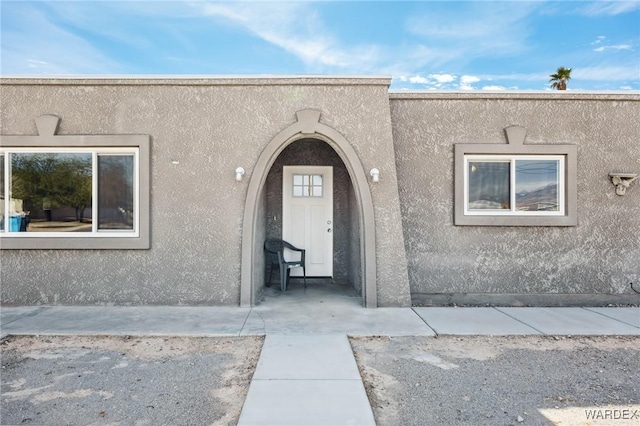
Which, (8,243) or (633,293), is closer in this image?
(8,243)

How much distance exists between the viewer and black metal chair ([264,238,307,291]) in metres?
7.43

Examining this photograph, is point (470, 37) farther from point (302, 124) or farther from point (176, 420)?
point (176, 420)

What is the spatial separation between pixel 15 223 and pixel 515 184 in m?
9.39

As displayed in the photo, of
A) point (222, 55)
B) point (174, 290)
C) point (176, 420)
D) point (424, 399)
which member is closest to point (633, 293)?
point (424, 399)

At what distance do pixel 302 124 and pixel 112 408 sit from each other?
4832 millimetres

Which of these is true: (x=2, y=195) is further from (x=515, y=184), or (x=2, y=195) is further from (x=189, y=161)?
(x=515, y=184)

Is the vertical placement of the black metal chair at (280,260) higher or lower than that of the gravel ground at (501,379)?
higher

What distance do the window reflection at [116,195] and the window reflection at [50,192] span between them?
219mm

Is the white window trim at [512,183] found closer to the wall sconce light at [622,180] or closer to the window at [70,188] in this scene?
the wall sconce light at [622,180]

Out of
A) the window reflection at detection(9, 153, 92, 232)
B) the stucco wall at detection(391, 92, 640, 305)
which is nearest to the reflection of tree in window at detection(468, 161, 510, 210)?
the stucco wall at detection(391, 92, 640, 305)

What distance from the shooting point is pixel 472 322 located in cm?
559

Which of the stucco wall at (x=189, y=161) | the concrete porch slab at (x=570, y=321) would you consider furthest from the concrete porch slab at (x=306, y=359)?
the concrete porch slab at (x=570, y=321)

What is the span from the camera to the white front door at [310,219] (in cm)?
837

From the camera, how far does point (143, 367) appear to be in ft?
13.1
